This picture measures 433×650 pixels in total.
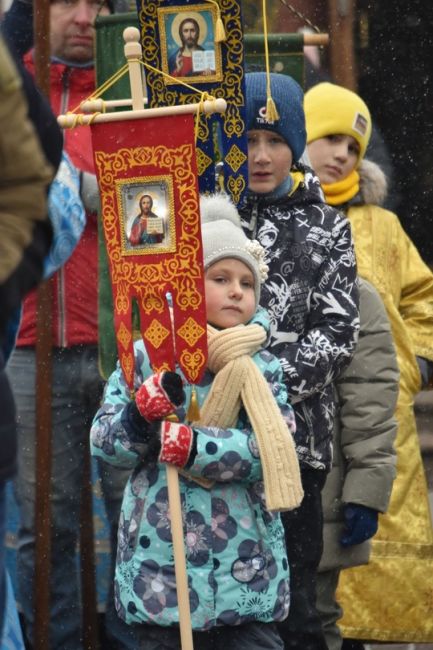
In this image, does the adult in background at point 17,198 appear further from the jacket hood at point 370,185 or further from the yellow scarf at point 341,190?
the jacket hood at point 370,185

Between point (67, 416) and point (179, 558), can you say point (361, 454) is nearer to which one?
point (67, 416)

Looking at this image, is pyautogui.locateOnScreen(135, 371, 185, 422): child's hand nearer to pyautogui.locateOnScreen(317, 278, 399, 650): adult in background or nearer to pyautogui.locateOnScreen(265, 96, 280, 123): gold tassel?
pyautogui.locateOnScreen(265, 96, 280, 123): gold tassel

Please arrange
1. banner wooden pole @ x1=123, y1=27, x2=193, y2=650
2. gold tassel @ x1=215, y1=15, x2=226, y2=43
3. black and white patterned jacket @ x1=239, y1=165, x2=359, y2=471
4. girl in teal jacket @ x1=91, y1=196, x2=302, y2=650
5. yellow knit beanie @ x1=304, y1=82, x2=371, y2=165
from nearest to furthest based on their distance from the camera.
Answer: banner wooden pole @ x1=123, y1=27, x2=193, y2=650 → girl in teal jacket @ x1=91, y1=196, x2=302, y2=650 → gold tassel @ x1=215, y1=15, x2=226, y2=43 → black and white patterned jacket @ x1=239, y1=165, x2=359, y2=471 → yellow knit beanie @ x1=304, y1=82, x2=371, y2=165

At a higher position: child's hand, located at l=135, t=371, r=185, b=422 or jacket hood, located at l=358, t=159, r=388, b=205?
jacket hood, located at l=358, t=159, r=388, b=205

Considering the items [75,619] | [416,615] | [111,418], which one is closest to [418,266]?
→ [416,615]

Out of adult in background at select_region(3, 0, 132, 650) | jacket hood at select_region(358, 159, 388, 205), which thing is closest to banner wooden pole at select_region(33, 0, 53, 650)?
adult in background at select_region(3, 0, 132, 650)

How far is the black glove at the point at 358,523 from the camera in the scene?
574 centimetres

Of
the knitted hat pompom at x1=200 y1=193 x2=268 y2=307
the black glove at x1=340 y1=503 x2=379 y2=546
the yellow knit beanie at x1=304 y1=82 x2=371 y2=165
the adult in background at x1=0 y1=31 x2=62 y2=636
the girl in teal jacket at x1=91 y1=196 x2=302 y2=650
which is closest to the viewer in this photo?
the adult in background at x1=0 y1=31 x2=62 y2=636

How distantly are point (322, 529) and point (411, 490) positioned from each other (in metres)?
1.09

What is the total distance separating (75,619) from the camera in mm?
5918

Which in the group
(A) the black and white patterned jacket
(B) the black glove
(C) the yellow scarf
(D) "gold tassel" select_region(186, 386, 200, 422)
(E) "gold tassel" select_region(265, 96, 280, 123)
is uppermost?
(E) "gold tassel" select_region(265, 96, 280, 123)

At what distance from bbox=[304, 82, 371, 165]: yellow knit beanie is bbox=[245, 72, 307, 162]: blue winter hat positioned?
932 mm

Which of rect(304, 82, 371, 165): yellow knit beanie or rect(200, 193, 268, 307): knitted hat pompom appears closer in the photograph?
rect(200, 193, 268, 307): knitted hat pompom

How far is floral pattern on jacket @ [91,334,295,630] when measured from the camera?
15.1 ft
